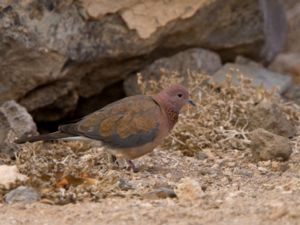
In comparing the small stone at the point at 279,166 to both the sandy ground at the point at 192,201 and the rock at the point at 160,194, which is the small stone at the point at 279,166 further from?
the rock at the point at 160,194

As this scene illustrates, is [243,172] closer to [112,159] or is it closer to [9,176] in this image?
[112,159]

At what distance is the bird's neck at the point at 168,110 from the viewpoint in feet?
25.1

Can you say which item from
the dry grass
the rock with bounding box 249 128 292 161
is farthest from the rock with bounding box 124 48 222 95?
the rock with bounding box 249 128 292 161

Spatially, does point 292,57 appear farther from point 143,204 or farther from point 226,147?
point 143,204

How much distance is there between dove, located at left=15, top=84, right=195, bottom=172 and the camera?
292 inches

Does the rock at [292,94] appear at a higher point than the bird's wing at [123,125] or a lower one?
lower

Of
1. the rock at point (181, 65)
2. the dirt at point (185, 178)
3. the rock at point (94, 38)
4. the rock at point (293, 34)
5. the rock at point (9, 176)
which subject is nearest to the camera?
the dirt at point (185, 178)

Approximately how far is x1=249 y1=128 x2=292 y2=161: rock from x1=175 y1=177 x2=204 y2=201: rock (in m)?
1.53

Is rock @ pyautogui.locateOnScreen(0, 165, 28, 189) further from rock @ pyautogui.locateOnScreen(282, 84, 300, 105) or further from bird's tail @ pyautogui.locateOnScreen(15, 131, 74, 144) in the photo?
rock @ pyautogui.locateOnScreen(282, 84, 300, 105)

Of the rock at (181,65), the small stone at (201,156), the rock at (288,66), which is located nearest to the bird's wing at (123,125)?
the small stone at (201,156)

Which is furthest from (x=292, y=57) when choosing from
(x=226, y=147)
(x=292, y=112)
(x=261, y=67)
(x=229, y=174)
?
(x=229, y=174)

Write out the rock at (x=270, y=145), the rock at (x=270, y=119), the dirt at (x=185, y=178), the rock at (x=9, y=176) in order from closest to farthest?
the dirt at (x=185, y=178) < the rock at (x=9, y=176) < the rock at (x=270, y=145) < the rock at (x=270, y=119)

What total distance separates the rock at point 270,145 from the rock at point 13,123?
199 cm

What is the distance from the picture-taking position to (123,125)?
24.5ft
